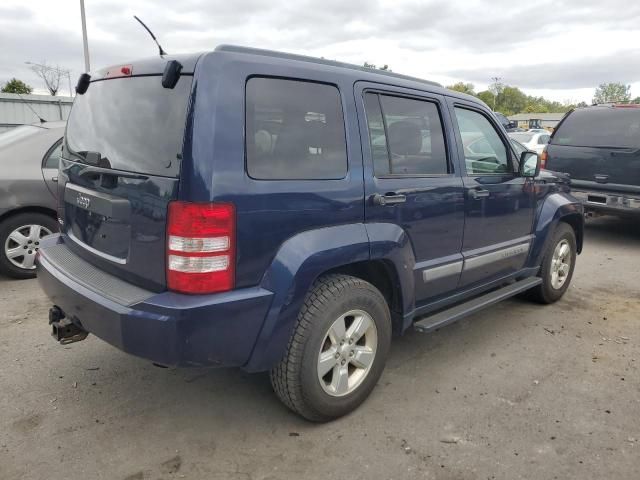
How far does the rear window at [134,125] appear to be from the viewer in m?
2.33

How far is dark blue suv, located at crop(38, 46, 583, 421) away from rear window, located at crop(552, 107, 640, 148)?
4.90 m

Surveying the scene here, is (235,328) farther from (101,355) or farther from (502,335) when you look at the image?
(502,335)

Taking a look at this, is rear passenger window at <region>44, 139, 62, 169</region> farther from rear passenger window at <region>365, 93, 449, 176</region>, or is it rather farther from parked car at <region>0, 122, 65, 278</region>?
rear passenger window at <region>365, 93, 449, 176</region>

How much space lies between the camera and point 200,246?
2238 mm

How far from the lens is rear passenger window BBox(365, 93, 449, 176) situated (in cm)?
297

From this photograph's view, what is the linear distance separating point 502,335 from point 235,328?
262cm

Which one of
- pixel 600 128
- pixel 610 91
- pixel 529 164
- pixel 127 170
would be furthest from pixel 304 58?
pixel 610 91

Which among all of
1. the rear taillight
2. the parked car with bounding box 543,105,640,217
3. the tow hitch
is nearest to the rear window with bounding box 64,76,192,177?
the rear taillight

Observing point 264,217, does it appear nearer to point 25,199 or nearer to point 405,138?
point 405,138

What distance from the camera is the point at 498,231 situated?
385 cm

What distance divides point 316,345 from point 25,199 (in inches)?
147

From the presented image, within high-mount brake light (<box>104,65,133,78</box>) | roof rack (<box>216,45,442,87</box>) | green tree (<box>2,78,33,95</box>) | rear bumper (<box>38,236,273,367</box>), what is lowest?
rear bumper (<box>38,236,273,367</box>)

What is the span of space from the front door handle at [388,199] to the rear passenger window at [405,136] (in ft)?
0.45

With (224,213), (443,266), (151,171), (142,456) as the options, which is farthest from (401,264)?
(142,456)
